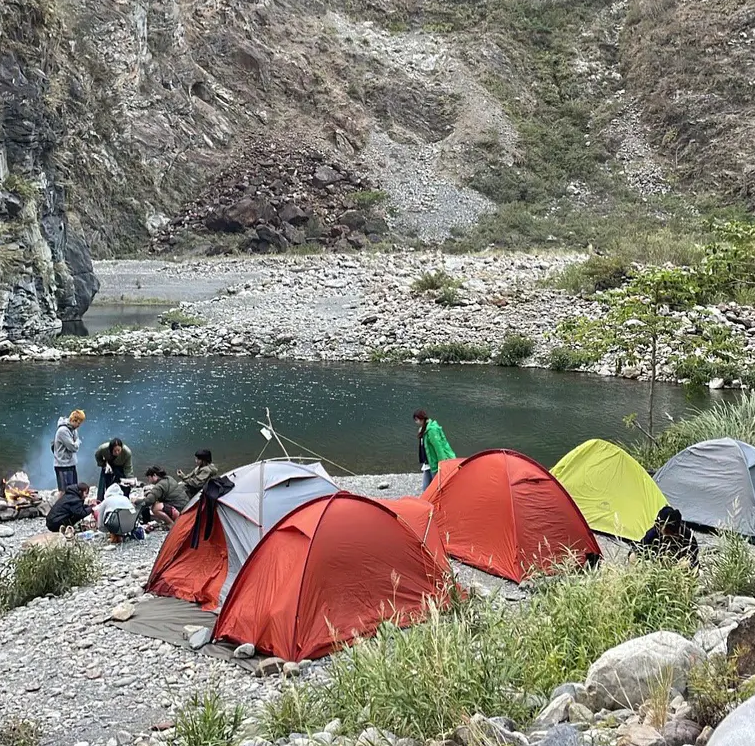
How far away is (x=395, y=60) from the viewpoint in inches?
2820

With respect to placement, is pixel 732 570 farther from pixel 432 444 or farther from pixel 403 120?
pixel 403 120

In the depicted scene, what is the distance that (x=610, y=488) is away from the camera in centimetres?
1009

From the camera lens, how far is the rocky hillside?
2108 inches

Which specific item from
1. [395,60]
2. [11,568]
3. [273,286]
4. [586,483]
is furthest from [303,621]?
[395,60]

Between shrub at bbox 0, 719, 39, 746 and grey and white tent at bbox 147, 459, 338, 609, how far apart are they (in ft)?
7.39

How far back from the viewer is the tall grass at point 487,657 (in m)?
4.37

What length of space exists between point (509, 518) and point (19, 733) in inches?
198

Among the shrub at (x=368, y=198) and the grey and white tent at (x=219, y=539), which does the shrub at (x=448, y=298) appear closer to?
the grey and white tent at (x=219, y=539)

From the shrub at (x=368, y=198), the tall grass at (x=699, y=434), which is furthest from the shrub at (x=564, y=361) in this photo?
the shrub at (x=368, y=198)

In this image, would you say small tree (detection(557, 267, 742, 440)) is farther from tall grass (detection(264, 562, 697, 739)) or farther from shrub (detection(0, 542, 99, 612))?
shrub (detection(0, 542, 99, 612))

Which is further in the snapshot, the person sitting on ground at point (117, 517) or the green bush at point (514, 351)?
the green bush at point (514, 351)

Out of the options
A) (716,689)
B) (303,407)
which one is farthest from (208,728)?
(303,407)

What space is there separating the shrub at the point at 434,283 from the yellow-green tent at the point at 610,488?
22.8 metres

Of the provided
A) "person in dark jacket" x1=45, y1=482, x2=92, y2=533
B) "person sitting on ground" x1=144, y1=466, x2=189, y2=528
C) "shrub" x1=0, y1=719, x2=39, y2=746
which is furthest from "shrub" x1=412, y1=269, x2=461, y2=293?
"shrub" x1=0, y1=719, x2=39, y2=746
